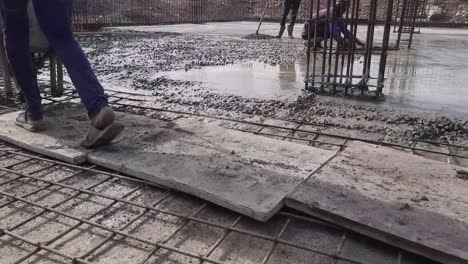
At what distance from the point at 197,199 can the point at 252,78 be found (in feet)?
13.2

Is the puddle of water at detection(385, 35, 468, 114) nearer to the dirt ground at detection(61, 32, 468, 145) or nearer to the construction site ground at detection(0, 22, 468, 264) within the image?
the construction site ground at detection(0, 22, 468, 264)

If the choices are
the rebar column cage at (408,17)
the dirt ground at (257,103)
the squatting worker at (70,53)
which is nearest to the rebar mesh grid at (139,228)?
the squatting worker at (70,53)

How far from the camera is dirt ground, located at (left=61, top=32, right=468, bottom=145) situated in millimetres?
3915

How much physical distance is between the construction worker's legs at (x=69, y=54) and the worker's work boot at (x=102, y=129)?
5cm

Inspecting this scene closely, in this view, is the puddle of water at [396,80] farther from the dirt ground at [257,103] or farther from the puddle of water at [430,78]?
the dirt ground at [257,103]

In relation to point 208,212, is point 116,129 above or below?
above

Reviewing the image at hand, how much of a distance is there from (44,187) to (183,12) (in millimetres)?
22990

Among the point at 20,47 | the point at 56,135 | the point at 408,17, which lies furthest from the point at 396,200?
the point at 408,17

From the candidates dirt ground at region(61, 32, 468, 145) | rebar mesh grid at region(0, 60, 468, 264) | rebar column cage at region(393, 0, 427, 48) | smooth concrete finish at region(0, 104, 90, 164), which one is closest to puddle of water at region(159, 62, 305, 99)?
dirt ground at region(61, 32, 468, 145)

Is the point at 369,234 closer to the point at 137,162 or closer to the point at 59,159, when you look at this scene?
the point at 137,162

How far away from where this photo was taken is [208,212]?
234 cm

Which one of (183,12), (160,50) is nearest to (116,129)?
(160,50)

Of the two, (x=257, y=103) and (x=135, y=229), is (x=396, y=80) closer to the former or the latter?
(x=257, y=103)

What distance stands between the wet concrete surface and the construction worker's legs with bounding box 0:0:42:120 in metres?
1.21
